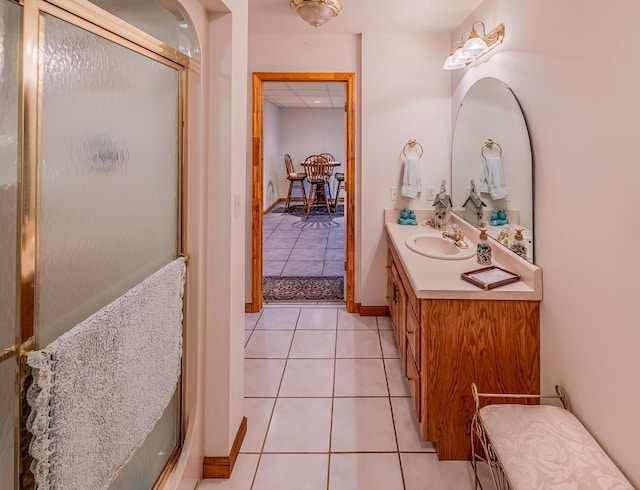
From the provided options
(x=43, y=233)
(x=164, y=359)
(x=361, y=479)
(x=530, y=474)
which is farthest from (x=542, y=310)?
(x=43, y=233)

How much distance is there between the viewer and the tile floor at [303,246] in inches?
187

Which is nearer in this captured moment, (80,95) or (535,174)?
(80,95)

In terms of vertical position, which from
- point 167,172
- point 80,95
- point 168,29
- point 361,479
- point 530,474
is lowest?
point 361,479

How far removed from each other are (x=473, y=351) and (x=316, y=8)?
2.12 metres

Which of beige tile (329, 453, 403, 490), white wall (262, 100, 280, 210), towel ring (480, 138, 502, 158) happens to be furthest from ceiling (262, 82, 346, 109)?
beige tile (329, 453, 403, 490)

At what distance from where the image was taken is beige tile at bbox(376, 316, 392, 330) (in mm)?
3209

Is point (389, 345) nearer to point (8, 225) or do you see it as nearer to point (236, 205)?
point (236, 205)

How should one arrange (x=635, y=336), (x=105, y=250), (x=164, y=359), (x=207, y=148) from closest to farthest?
(x=105, y=250) < (x=635, y=336) < (x=164, y=359) < (x=207, y=148)

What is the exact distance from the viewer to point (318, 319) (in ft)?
11.1

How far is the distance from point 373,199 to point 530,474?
246cm

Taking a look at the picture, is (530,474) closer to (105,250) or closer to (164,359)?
(164,359)

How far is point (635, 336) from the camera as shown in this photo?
1.13m

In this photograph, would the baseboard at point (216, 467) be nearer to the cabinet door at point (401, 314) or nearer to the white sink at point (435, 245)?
the cabinet door at point (401, 314)

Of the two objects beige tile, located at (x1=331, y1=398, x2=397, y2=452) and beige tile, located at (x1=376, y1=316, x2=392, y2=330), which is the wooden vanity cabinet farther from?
beige tile, located at (x1=376, y1=316, x2=392, y2=330)
